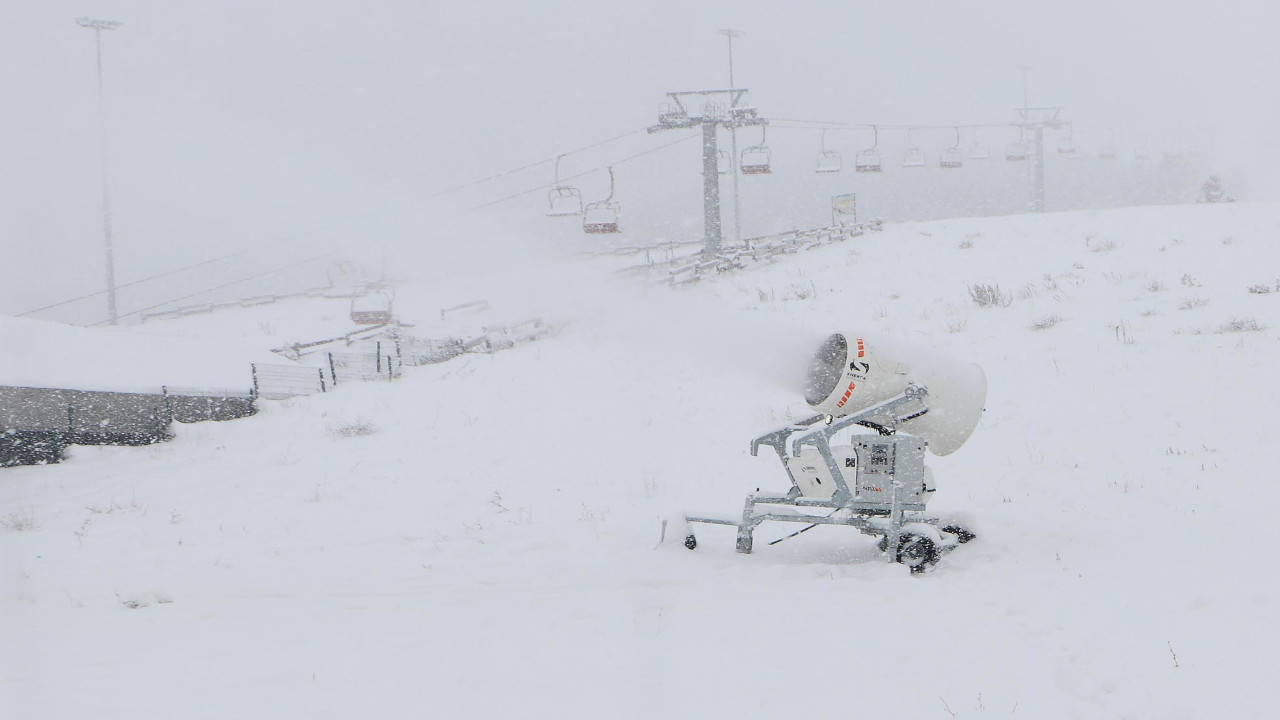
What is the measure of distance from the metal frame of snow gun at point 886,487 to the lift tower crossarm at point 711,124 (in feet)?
80.3

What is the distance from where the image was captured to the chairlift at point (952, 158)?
3307 centimetres

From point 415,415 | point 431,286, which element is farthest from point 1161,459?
point 431,286

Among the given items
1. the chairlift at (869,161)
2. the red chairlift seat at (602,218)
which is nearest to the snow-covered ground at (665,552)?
the red chairlift seat at (602,218)

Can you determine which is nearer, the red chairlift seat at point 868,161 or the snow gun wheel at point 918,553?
the snow gun wheel at point 918,553

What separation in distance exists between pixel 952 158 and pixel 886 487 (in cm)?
3034

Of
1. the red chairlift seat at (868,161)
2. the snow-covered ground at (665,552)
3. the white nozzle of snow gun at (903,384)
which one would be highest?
the red chairlift seat at (868,161)

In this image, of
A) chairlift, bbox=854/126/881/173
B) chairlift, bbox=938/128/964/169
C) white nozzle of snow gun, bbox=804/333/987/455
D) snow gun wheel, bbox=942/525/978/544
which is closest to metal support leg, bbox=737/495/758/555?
white nozzle of snow gun, bbox=804/333/987/455

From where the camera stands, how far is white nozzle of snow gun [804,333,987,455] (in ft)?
23.2

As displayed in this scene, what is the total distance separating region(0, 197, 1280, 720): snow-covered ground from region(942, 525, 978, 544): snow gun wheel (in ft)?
0.37

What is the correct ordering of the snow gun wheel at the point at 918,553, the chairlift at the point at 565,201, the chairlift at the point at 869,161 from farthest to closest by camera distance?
the chairlift at the point at 869,161, the chairlift at the point at 565,201, the snow gun wheel at the point at 918,553

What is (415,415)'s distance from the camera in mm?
14859

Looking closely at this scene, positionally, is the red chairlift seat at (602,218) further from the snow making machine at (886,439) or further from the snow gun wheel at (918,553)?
the snow gun wheel at (918,553)

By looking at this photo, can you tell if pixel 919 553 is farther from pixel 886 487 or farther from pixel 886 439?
pixel 886 439

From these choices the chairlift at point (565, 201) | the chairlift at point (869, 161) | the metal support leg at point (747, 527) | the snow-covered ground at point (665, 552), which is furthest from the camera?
the chairlift at point (869, 161)
